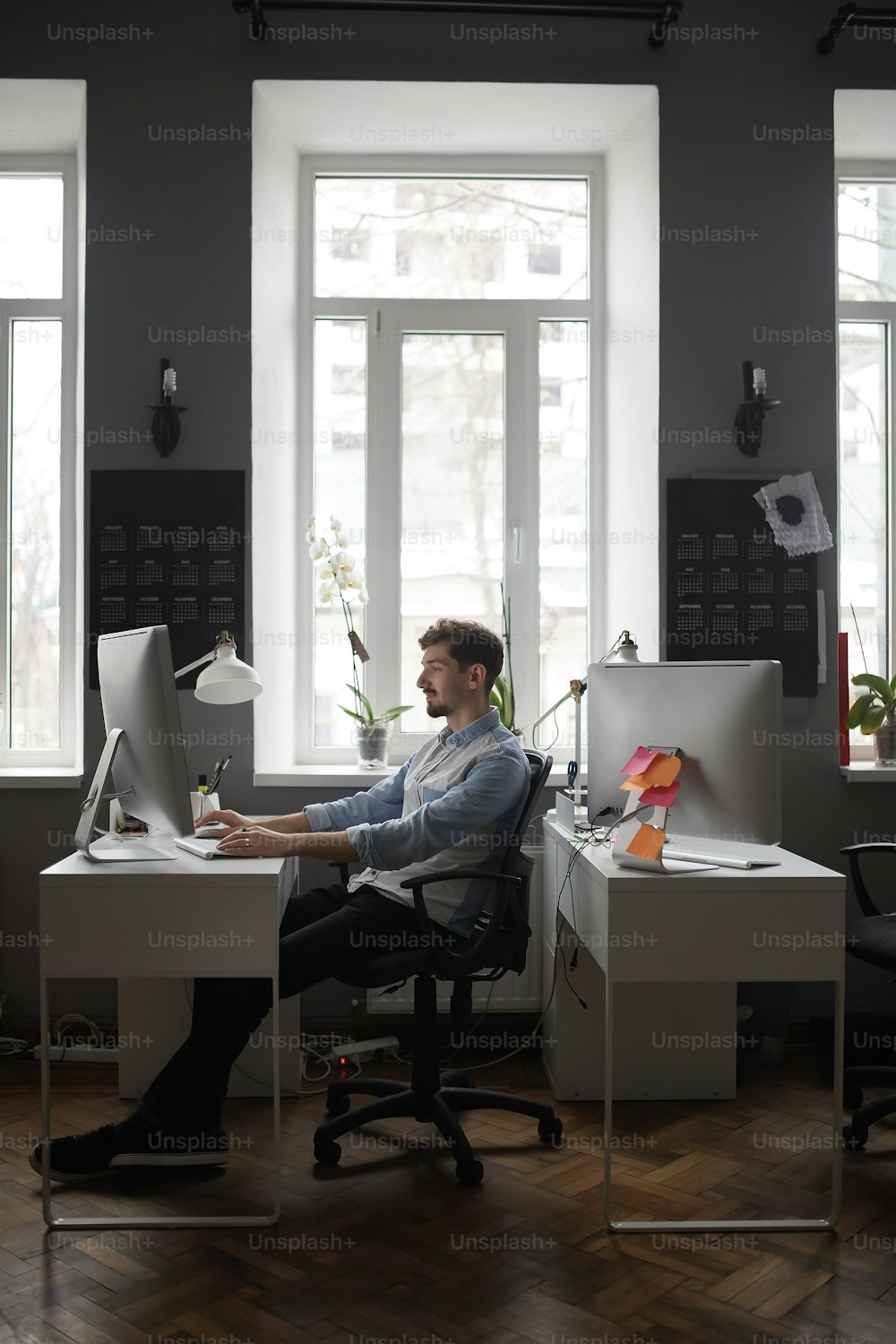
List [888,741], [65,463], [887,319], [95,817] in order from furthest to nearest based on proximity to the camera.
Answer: [887,319], [65,463], [888,741], [95,817]

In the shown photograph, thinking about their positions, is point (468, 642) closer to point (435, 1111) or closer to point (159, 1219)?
point (435, 1111)

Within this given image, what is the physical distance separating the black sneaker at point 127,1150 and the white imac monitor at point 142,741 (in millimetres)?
631

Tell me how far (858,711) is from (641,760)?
143cm

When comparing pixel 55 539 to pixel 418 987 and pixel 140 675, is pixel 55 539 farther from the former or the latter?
pixel 418 987

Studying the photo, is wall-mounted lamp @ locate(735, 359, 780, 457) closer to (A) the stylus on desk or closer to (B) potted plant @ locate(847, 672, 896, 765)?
(B) potted plant @ locate(847, 672, 896, 765)

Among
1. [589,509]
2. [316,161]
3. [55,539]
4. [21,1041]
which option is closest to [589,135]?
[316,161]

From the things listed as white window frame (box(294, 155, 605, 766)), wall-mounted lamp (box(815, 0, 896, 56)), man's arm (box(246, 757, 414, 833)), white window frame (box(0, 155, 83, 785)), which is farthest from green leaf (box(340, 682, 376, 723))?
wall-mounted lamp (box(815, 0, 896, 56))

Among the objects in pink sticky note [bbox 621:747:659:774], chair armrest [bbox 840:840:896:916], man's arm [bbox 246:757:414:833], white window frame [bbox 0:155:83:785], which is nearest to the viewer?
pink sticky note [bbox 621:747:659:774]

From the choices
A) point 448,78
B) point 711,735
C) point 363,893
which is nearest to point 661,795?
point 711,735

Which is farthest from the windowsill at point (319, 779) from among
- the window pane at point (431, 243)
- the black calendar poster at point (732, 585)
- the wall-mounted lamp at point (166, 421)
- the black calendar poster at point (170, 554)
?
the window pane at point (431, 243)

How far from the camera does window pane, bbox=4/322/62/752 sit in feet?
12.3

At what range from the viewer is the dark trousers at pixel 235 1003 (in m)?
2.40

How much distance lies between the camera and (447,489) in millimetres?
3824

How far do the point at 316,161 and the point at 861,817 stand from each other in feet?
9.72
